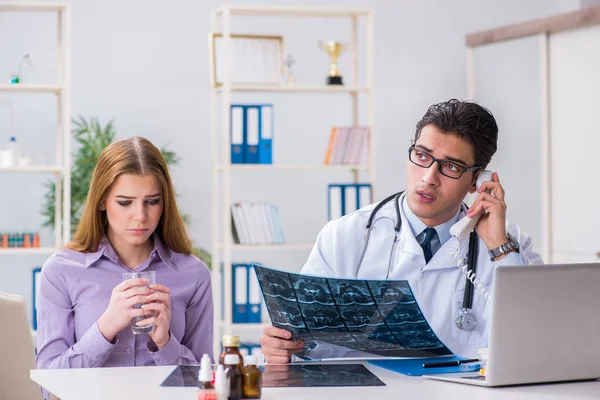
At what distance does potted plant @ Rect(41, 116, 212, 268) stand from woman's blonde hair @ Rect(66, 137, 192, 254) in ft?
8.52

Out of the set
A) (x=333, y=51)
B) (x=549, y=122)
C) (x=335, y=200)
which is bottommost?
(x=335, y=200)

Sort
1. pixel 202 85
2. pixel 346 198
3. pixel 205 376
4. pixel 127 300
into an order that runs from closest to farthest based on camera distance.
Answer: pixel 205 376, pixel 127 300, pixel 346 198, pixel 202 85

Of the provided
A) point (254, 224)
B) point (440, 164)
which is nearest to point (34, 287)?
point (254, 224)

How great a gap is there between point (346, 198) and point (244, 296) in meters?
0.78

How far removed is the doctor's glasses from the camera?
2506 millimetres

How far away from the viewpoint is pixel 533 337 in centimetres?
183

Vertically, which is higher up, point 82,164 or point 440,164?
point 82,164

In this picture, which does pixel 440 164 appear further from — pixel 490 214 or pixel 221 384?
pixel 221 384

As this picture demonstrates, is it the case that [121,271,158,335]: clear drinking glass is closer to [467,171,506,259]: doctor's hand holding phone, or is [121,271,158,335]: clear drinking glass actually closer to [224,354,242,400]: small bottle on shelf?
[224,354,242,400]: small bottle on shelf

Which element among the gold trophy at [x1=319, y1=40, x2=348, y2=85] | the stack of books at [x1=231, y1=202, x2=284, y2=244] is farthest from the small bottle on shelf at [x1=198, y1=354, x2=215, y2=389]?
the gold trophy at [x1=319, y1=40, x2=348, y2=85]

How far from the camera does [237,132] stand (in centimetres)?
481

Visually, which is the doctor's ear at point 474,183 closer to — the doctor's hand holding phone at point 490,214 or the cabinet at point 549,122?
the doctor's hand holding phone at point 490,214

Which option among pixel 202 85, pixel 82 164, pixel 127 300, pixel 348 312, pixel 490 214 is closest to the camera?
pixel 348 312

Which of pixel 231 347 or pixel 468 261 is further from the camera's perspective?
pixel 468 261
